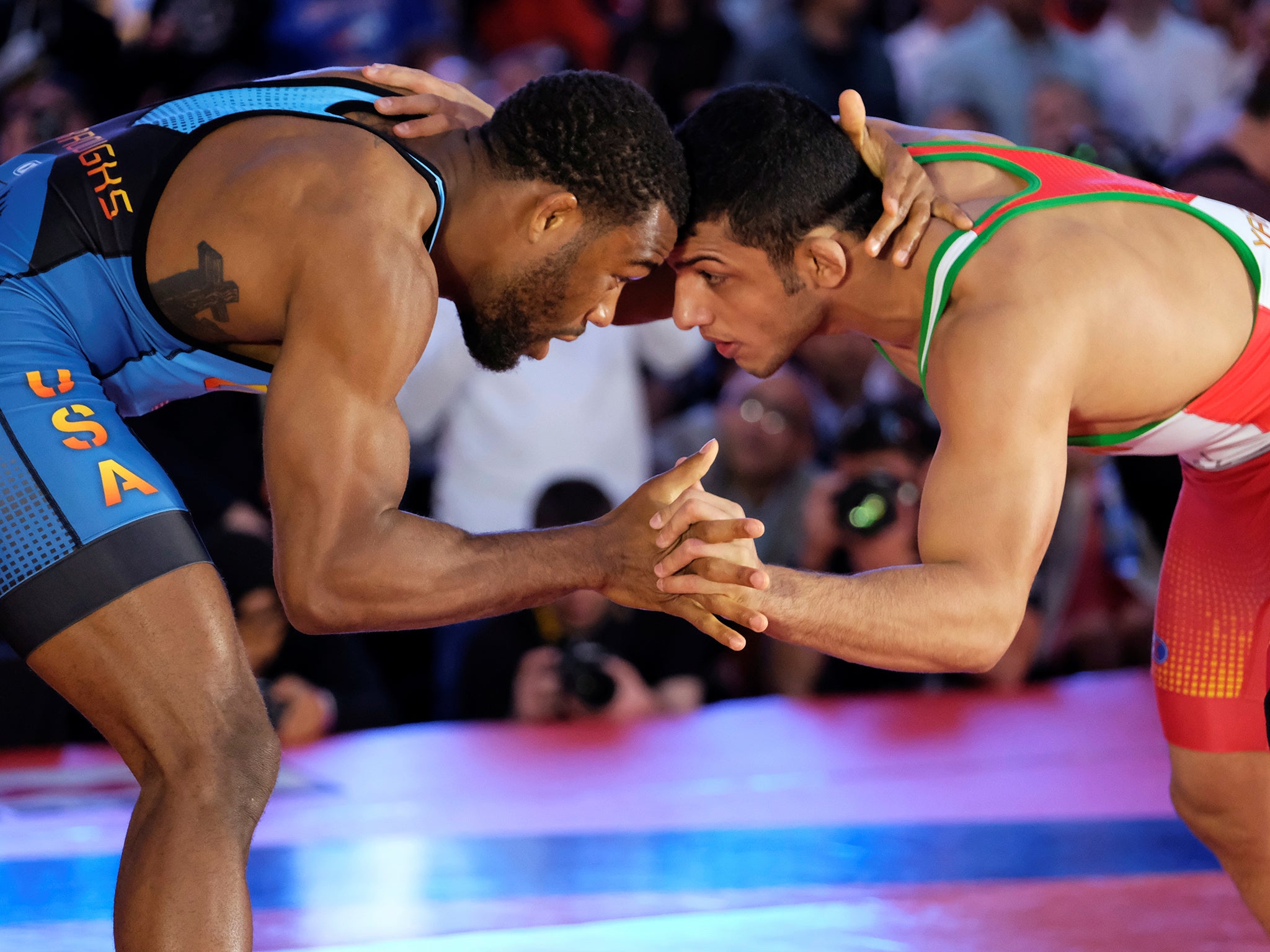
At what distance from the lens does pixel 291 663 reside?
464cm

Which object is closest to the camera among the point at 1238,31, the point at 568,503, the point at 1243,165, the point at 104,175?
the point at 104,175

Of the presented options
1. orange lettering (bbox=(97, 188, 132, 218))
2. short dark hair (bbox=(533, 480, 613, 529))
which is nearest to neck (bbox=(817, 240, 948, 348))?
orange lettering (bbox=(97, 188, 132, 218))

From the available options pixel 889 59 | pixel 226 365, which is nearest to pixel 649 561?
pixel 226 365

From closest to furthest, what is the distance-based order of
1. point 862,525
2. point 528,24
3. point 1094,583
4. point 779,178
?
point 779,178 → point 862,525 → point 1094,583 → point 528,24

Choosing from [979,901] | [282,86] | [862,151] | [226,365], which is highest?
[282,86]

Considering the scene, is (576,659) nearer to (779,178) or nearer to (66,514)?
(779,178)

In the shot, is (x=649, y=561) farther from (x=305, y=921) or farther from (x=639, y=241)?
(x=305, y=921)

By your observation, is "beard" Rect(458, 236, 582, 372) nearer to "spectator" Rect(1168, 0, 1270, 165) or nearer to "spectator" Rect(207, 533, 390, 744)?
"spectator" Rect(207, 533, 390, 744)

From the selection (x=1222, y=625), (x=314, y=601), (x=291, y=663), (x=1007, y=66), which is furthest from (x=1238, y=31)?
(x=314, y=601)

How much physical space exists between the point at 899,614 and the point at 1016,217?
30.4 inches

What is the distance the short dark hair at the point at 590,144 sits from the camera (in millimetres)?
2625

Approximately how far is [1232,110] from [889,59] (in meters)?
1.98

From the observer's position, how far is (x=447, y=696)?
5.07 metres

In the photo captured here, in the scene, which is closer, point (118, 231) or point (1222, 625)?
point (118, 231)
